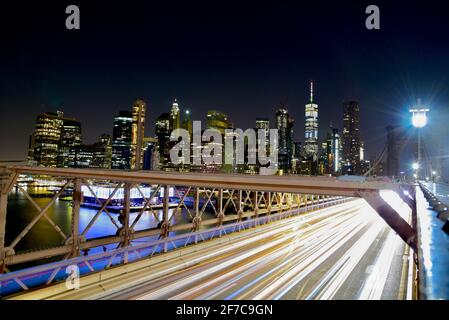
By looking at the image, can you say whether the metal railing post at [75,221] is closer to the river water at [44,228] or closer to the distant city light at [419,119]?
the river water at [44,228]

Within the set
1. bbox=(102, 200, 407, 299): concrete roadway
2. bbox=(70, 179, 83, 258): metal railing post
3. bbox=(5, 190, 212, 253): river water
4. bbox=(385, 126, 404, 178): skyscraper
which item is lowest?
bbox=(5, 190, 212, 253): river water

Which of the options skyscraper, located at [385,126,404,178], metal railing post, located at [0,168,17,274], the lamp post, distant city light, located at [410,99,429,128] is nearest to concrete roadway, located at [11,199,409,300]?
metal railing post, located at [0,168,17,274]

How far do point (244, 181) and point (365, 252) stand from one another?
10.3 m

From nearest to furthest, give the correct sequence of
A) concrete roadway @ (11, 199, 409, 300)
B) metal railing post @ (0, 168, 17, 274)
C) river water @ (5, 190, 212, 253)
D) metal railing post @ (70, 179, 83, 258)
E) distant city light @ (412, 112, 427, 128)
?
1. concrete roadway @ (11, 199, 409, 300)
2. metal railing post @ (70, 179, 83, 258)
3. metal railing post @ (0, 168, 17, 274)
4. distant city light @ (412, 112, 427, 128)
5. river water @ (5, 190, 212, 253)

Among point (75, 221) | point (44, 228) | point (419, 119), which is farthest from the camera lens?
point (44, 228)

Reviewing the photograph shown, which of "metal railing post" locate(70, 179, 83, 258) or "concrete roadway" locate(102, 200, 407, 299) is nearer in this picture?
"concrete roadway" locate(102, 200, 407, 299)

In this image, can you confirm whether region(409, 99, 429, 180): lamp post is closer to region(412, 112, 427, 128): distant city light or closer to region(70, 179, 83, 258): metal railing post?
region(412, 112, 427, 128): distant city light

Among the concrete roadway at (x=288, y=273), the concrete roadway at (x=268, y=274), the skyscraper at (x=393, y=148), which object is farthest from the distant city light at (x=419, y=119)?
the concrete roadway at (x=268, y=274)

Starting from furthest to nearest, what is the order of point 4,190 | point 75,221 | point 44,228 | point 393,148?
point 44,228
point 393,148
point 4,190
point 75,221

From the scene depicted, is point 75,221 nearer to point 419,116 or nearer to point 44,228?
point 419,116

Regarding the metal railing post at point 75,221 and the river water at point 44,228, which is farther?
the river water at point 44,228

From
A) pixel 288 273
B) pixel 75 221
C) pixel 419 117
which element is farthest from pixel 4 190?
pixel 419 117
